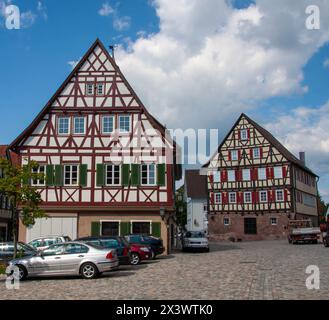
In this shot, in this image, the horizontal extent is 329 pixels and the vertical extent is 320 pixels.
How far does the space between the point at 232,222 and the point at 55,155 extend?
2657 centimetres

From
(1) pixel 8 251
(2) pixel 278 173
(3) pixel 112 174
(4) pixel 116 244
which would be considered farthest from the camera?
(2) pixel 278 173

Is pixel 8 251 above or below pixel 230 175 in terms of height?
below

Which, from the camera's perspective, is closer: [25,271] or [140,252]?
[25,271]

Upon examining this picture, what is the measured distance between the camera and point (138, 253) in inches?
880

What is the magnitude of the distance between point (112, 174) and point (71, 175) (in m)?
2.58

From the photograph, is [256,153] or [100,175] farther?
[256,153]

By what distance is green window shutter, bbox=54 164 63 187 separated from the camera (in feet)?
95.1

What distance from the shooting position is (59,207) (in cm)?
2859

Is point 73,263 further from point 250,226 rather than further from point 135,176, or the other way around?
point 250,226

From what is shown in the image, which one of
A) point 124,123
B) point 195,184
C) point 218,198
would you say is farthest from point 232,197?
point 124,123
